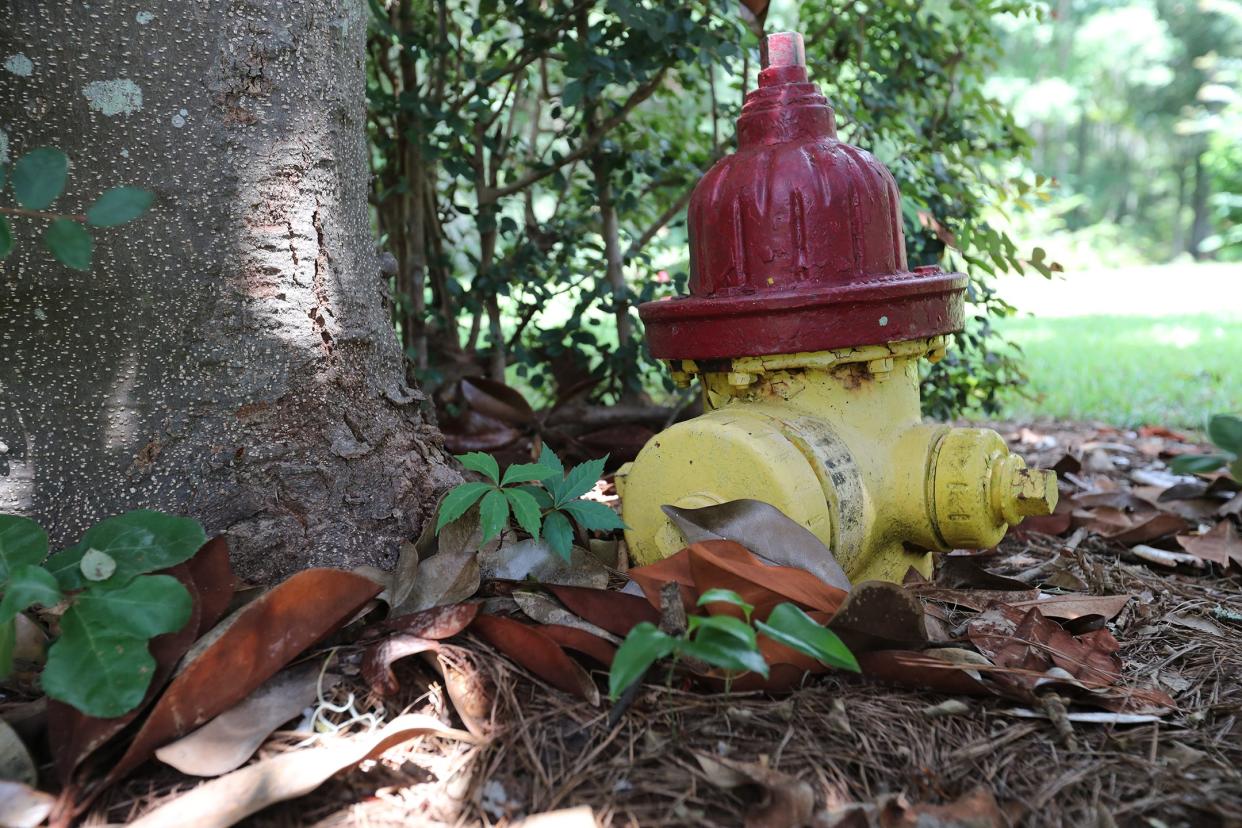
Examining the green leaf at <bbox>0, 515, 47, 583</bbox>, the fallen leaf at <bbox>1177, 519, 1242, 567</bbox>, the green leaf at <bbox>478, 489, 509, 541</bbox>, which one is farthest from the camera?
the fallen leaf at <bbox>1177, 519, 1242, 567</bbox>

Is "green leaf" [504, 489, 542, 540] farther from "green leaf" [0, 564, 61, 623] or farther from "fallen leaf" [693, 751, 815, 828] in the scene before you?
"green leaf" [0, 564, 61, 623]

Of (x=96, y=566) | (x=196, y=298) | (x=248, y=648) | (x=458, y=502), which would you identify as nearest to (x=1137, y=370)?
(x=458, y=502)

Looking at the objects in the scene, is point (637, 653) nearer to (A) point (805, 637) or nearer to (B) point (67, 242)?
(A) point (805, 637)

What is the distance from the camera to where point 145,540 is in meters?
1.22

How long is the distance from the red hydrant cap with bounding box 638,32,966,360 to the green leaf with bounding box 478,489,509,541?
47 cm

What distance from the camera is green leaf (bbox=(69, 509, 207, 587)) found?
1.20m

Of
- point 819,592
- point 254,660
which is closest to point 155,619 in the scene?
point 254,660

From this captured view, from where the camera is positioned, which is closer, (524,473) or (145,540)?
(145,540)

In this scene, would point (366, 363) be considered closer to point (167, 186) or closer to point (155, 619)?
point (167, 186)

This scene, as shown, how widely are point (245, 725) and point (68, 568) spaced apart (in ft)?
1.00

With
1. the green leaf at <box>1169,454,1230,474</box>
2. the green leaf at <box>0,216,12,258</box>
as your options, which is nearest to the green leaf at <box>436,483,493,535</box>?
the green leaf at <box>0,216,12,258</box>

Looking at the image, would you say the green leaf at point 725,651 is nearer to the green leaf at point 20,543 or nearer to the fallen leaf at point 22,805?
the fallen leaf at point 22,805

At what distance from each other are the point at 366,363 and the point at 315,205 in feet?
0.88

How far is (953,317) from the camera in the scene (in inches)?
69.1
